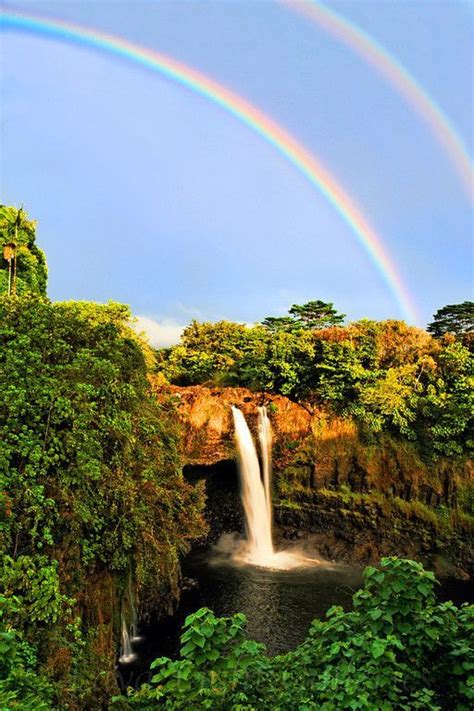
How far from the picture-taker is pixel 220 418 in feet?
79.5

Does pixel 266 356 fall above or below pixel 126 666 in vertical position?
above

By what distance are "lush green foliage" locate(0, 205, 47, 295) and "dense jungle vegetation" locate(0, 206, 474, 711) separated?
2021 cm

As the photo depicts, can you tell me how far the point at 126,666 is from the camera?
12344 millimetres

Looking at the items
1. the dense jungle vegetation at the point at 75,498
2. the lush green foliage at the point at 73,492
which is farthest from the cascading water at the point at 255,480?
the lush green foliage at the point at 73,492

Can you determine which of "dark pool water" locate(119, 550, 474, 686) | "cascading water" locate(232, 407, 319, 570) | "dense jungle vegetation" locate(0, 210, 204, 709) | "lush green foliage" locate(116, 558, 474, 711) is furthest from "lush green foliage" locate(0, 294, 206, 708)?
"cascading water" locate(232, 407, 319, 570)

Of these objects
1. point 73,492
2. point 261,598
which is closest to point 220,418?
point 261,598

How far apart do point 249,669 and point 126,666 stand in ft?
31.9

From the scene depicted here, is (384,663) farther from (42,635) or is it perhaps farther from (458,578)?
(458,578)

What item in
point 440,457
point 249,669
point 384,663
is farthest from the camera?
point 440,457

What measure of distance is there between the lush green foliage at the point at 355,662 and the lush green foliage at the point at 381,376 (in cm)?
1919

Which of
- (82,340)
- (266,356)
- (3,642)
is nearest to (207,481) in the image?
(266,356)

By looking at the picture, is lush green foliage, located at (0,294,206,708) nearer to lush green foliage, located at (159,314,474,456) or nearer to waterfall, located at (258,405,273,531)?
waterfall, located at (258,405,273,531)

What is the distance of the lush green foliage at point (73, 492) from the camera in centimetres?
767

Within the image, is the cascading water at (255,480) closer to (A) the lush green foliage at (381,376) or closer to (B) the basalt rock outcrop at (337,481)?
(B) the basalt rock outcrop at (337,481)
